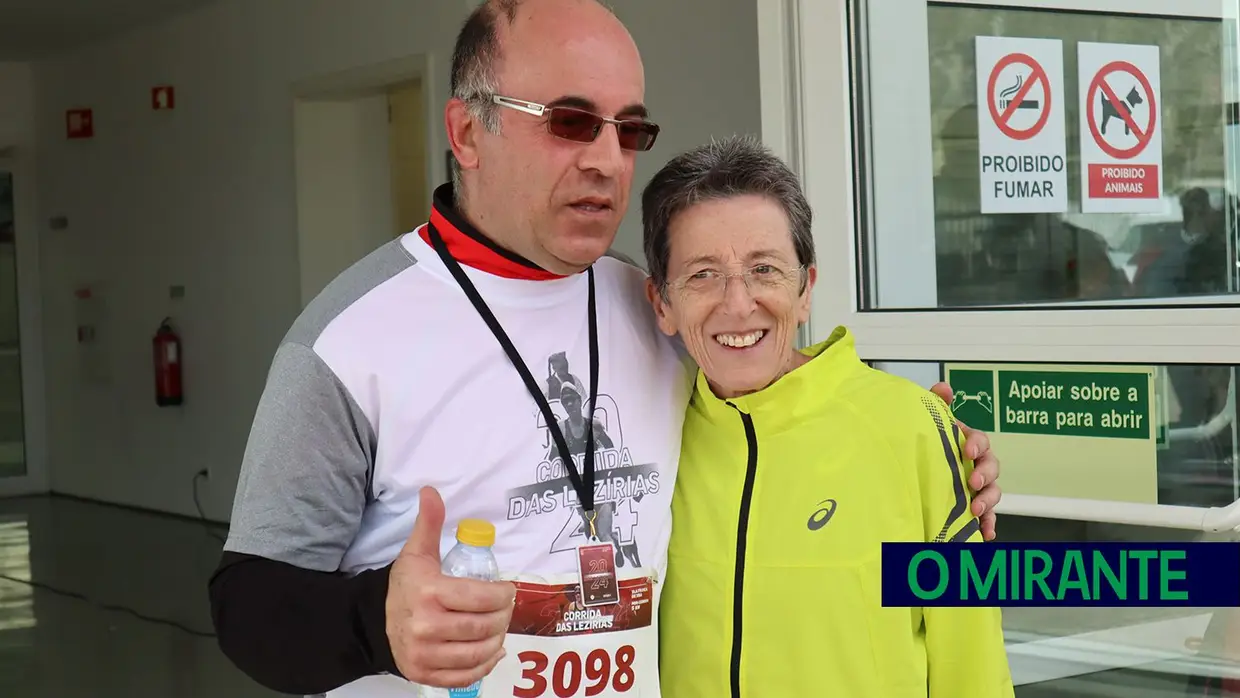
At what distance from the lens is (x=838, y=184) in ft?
9.77

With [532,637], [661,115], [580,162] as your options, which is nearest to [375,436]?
[532,637]

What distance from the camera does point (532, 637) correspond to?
1.44 meters

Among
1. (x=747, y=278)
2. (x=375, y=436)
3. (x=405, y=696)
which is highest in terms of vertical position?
(x=747, y=278)

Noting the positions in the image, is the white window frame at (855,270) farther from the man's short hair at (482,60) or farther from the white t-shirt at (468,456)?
the man's short hair at (482,60)

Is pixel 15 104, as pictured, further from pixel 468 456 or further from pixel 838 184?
pixel 468 456

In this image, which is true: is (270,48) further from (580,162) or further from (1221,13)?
(580,162)

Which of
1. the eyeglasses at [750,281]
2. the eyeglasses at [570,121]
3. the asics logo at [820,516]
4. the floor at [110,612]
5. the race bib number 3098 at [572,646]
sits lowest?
the floor at [110,612]

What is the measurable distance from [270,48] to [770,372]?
20.8 ft

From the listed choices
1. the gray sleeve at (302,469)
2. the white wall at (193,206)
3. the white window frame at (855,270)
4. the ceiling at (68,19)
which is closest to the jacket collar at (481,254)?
the gray sleeve at (302,469)

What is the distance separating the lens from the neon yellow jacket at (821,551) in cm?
149

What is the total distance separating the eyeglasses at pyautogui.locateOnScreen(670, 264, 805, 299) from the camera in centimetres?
152

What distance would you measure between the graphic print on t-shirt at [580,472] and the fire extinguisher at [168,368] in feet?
24.3

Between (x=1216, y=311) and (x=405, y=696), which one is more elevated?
(x=1216, y=311)

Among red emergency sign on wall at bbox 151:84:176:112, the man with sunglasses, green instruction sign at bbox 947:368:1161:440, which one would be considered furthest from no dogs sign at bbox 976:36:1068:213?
red emergency sign on wall at bbox 151:84:176:112
